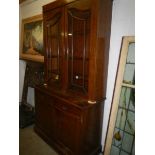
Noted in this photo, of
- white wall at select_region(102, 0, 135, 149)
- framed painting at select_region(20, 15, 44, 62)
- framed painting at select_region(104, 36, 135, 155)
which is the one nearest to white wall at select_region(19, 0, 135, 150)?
white wall at select_region(102, 0, 135, 149)

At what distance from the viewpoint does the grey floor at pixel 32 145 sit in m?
2.33

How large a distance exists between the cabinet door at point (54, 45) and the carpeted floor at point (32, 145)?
976 millimetres

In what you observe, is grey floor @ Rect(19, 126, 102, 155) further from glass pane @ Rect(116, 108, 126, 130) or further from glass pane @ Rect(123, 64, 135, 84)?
glass pane @ Rect(123, 64, 135, 84)

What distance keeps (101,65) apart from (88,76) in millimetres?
201

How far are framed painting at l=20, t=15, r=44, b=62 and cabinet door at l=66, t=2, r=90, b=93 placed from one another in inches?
47.1

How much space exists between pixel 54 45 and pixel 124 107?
135 centimetres

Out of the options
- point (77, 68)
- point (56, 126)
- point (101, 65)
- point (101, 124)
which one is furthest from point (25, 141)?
point (101, 65)

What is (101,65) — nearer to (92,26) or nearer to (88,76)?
(88,76)

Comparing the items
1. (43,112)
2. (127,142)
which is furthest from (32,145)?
(127,142)

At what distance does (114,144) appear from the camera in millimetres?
1979

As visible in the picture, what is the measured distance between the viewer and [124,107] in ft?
6.14

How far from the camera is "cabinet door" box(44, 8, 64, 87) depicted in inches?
87.4

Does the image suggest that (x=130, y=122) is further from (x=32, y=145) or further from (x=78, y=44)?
(x=32, y=145)

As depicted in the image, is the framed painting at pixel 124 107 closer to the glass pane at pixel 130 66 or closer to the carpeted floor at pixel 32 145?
the glass pane at pixel 130 66
